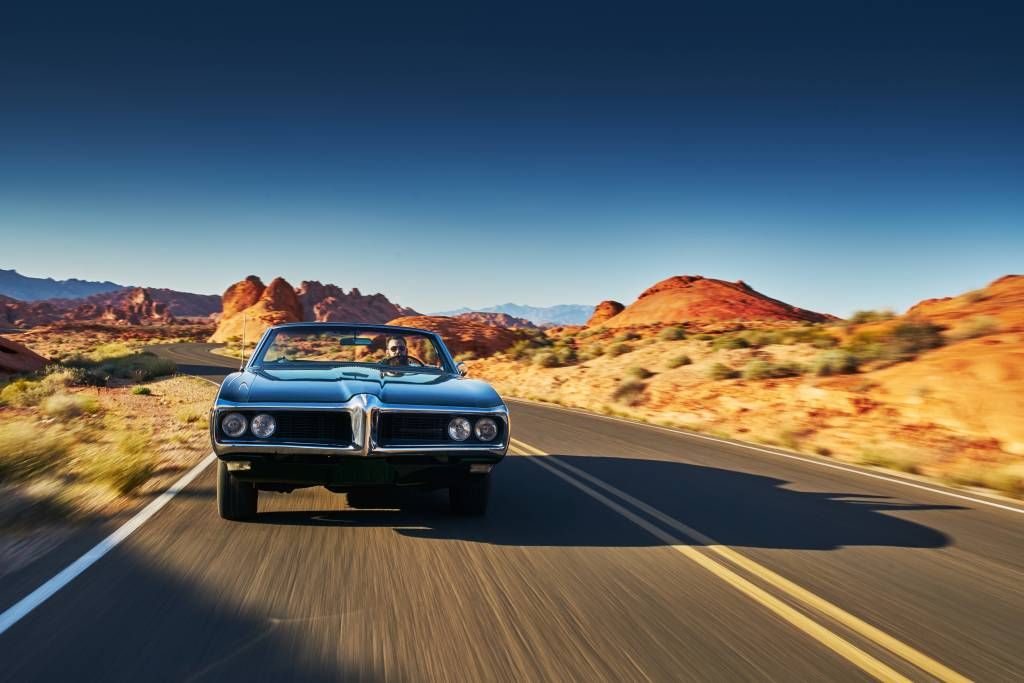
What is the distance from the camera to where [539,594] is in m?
3.70

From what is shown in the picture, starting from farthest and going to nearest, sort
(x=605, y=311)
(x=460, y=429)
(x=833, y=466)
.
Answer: (x=605, y=311), (x=833, y=466), (x=460, y=429)

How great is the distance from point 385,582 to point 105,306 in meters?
183

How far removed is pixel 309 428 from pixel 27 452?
5328 millimetres

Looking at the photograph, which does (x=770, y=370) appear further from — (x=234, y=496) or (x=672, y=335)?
(x=234, y=496)

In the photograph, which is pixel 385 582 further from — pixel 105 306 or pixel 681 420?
pixel 105 306

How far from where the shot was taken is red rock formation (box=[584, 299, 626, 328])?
83.4 m

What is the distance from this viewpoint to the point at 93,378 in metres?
22.2

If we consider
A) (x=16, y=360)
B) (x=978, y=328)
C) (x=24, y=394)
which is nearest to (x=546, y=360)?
(x=978, y=328)

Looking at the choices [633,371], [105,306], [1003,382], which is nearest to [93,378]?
[633,371]

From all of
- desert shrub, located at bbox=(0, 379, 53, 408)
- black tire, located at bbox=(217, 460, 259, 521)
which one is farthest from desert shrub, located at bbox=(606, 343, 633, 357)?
black tire, located at bbox=(217, 460, 259, 521)

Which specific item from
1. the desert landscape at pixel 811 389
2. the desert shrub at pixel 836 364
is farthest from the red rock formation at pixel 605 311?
the desert shrub at pixel 836 364

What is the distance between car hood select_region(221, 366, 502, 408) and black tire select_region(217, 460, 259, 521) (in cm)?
66

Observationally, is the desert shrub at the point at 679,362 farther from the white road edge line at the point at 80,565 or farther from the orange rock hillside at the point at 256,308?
the orange rock hillside at the point at 256,308

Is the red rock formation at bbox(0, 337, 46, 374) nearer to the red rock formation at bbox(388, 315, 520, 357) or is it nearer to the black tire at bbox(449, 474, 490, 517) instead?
the red rock formation at bbox(388, 315, 520, 357)
